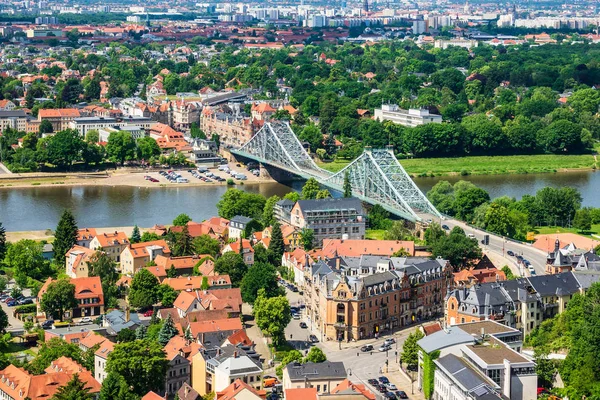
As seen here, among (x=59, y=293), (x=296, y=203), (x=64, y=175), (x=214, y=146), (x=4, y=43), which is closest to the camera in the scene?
(x=59, y=293)

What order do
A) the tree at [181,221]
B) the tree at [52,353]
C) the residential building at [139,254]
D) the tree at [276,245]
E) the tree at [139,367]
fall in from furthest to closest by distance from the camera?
the tree at [181,221]
the tree at [276,245]
the residential building at [139,254]
the tree at [52,353]
the tree at [139,367]

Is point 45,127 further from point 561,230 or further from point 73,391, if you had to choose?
point 73,391

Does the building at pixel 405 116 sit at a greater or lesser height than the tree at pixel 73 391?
greater

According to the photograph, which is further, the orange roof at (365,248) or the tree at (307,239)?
the tree at (307,239)

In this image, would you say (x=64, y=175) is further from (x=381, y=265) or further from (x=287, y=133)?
(x=381, y=265)

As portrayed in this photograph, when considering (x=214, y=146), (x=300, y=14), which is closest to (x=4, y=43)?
(x=214, y=146)

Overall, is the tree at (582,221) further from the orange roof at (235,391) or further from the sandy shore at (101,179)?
the orange roof at (235,391)

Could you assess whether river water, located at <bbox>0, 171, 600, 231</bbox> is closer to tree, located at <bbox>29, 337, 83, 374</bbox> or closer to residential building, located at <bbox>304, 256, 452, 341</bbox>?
residential building, located at <bbox>304, 256, 452, 341</bbox>

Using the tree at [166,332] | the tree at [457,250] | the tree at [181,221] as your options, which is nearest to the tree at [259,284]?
the tree at [166,332]
